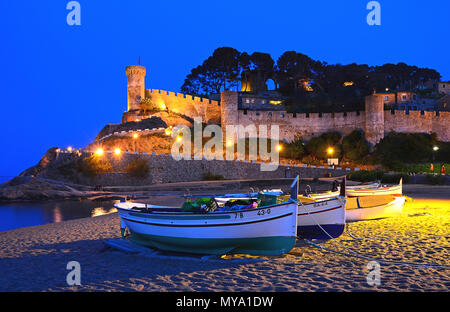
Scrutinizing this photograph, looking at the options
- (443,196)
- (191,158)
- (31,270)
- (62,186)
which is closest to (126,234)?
(31,270)

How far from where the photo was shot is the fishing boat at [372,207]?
1045 cm

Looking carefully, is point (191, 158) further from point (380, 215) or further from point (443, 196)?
point (380, 215)

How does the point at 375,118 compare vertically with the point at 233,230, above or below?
above

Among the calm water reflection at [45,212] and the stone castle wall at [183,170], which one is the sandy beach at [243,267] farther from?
the stone castle wall at [183,170]

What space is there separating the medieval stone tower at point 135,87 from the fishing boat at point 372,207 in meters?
35.8

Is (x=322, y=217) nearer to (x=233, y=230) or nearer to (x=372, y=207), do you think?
(x=233, y=230)

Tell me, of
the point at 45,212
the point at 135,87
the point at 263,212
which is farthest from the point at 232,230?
the point at 135,87

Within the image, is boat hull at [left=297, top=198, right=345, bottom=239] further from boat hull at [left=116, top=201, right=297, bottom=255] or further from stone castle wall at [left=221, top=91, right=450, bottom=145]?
stone castle wall at [left=221, top=91, right=450, bottom=145]

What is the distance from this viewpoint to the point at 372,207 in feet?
34.6

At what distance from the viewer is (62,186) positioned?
2408 cm

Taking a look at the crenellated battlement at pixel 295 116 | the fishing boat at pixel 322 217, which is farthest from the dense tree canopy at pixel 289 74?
the fishing boat at pixel 322 217

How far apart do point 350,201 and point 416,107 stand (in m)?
40.1

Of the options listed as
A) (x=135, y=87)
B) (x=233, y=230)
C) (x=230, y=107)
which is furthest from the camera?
(x=135, y=87)

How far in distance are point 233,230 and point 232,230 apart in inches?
0.7
